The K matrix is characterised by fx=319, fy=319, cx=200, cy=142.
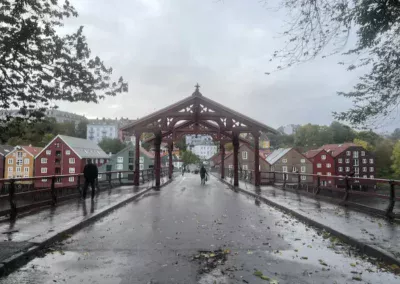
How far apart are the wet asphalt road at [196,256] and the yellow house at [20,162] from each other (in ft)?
251

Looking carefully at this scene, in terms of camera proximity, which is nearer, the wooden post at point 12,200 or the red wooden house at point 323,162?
the wooden post at point 12,200

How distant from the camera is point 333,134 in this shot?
110562 mm

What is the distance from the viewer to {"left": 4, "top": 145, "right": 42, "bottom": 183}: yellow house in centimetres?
7556

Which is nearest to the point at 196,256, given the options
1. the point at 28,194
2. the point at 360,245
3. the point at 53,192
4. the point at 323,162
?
the point at 360,245

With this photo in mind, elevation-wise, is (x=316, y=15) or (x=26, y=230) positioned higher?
(x=316, y=15)

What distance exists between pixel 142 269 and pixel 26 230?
3.85 metres

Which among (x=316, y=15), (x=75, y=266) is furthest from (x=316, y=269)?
(x=316, y=15)

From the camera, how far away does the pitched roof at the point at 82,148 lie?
2817 inches

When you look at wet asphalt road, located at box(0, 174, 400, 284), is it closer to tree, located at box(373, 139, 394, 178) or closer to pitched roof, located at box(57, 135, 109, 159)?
pitched roof, located at box(57, 135, 109, 159)

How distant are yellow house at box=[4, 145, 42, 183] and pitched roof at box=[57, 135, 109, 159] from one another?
1048 cm

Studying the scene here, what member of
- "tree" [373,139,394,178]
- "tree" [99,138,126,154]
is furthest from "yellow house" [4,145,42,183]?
"tree" [373,139,394,178]

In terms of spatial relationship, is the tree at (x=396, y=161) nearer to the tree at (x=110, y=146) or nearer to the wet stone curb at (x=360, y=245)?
the wet stone curb at (x=360, y=245)

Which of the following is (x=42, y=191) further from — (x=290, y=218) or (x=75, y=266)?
(x=290, y=218)

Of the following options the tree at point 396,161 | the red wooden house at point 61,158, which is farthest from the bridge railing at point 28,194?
the tree at point 396,161
